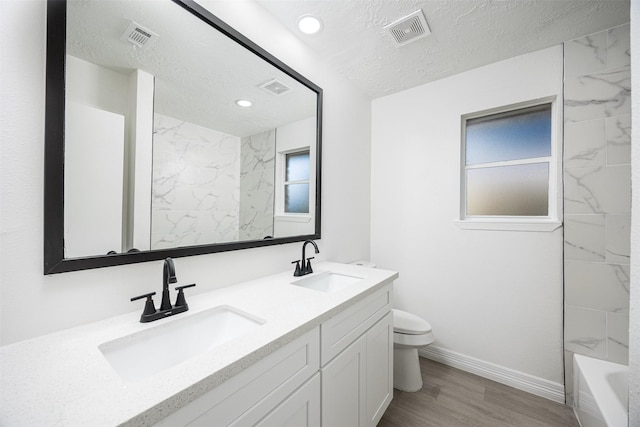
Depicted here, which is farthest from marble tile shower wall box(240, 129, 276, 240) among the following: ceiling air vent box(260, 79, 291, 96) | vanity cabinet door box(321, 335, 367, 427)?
vanity cabinet door box(321, 335, 367, 427)

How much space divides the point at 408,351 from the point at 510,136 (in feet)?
6.23

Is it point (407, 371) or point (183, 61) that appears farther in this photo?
point (407, 371)

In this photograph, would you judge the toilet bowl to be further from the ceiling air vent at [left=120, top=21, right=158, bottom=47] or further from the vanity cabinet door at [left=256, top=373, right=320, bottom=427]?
the ceiling air vent at [left=120, top=21, right=158, bottom=47]

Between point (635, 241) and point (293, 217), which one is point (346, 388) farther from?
point (635, 241)

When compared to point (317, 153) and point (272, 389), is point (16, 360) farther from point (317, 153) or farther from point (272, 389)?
point (317, 153)

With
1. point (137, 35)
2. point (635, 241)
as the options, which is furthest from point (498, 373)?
point (137, 35)

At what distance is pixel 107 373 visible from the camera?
0.61m

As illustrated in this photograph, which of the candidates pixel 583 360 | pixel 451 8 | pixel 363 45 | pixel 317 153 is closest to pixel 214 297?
pixel 317 153

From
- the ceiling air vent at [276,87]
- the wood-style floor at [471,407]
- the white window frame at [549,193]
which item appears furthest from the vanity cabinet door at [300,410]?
the white window frame at [549,193]

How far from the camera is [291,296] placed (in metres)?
1.16

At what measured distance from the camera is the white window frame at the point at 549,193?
5.84ft

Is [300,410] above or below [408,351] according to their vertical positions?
above

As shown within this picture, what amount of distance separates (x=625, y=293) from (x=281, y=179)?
7.40ft

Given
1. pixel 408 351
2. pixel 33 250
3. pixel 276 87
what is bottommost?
pixel 408 351
